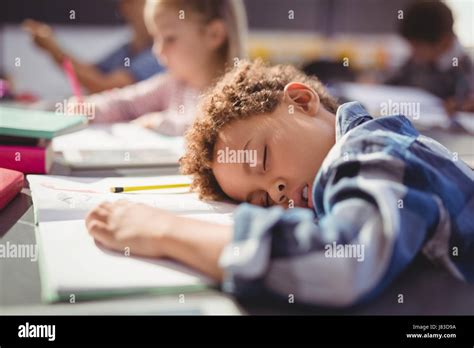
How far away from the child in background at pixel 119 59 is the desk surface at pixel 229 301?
3.93ft

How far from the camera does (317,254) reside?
0.50 meters

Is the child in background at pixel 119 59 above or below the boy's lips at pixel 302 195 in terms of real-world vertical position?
above

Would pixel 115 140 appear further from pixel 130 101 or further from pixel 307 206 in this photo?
pixel 307 206

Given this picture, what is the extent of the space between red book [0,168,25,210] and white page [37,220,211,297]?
14 centimetres

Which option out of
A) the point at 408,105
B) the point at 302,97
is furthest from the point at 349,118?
the point at 408,105

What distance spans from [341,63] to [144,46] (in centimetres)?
93

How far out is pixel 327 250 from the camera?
502 millimetres

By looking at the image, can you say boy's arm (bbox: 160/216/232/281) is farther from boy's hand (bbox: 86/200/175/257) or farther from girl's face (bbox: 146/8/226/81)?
girl's face (bbox: 146/8/226/81)

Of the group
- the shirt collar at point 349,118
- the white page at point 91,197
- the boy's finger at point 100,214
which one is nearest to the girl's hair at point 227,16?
the white page at point 91,197

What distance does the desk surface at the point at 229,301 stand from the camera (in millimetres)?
500

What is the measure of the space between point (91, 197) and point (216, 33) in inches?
34.3

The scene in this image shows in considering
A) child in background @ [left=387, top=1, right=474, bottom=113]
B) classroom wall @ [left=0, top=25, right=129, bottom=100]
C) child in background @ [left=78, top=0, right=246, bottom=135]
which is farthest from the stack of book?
classroom wall @ [left=0, top=25, right=129, bottom=100]

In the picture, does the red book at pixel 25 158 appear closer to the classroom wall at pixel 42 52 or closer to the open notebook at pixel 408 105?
the open notebook at pixel 408 105
